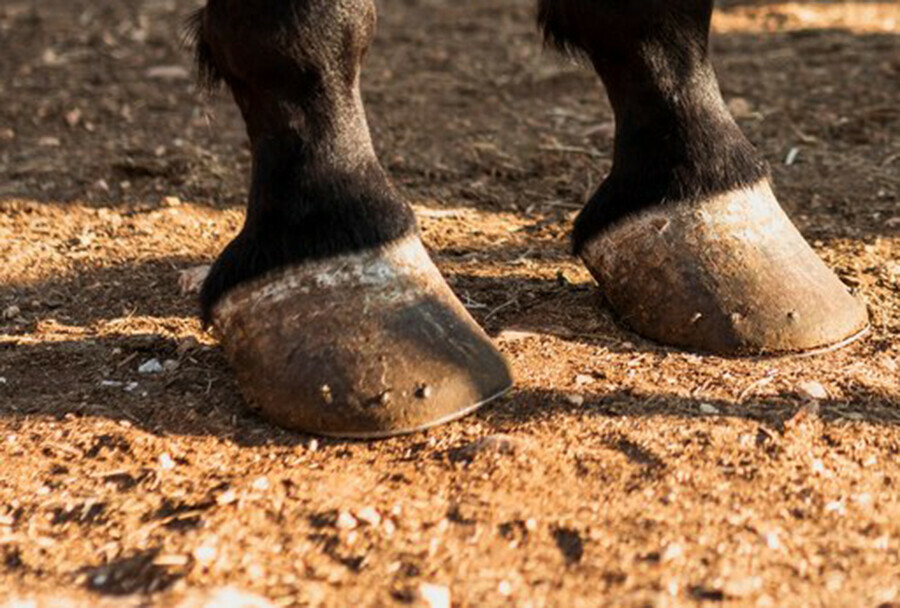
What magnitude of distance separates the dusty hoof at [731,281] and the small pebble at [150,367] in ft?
2.47

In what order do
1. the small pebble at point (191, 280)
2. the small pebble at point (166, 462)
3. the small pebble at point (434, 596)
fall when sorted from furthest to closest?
the small pebble at point (191, 280), the small pebble at point (166, 462), the small pebble at point (434, 596)

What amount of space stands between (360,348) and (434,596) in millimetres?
479

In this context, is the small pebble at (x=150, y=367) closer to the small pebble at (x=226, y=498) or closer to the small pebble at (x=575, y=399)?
the small pebble at (x=226, y=498)

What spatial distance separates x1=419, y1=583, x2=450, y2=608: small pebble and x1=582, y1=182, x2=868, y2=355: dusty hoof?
75 centimetres

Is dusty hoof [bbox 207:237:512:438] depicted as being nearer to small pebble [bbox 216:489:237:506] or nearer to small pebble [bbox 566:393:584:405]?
small pebble [bbox 566:393:584:405]

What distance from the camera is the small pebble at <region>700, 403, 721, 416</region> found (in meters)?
1.96

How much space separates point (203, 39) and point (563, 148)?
1417 mm

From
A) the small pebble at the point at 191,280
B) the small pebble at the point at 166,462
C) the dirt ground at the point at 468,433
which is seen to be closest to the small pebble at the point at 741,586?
the dirt ground at the point at 468,433

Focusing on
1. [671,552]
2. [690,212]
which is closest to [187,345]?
[690,212]

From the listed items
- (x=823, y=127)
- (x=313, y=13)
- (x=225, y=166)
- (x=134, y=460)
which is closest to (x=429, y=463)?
(x=134, y=460)

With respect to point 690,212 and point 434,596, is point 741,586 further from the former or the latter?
point 690,212

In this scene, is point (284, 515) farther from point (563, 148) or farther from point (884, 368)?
point (563, 148)

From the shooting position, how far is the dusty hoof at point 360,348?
6.28 ft

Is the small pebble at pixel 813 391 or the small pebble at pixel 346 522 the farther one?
the small pebble at pixel 813 391
